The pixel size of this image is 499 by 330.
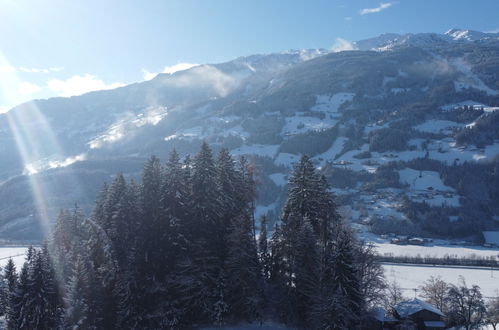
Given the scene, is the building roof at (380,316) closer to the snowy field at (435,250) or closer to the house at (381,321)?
the house at (381,321)

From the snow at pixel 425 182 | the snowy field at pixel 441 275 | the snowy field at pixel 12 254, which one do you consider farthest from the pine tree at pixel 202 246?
the snow at pixel 425 182

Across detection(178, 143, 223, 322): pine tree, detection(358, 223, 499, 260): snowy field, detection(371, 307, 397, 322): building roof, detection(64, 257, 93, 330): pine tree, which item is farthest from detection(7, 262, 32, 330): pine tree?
detection(358, 223, 499, 260): snowy field

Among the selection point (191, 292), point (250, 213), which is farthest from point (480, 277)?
point (191, 292)

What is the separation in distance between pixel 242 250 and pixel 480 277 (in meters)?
81.9

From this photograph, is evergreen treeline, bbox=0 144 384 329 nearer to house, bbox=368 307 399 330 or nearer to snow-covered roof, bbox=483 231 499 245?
house, bbox=368 307 399 330

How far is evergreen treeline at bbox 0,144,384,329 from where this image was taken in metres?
40.6

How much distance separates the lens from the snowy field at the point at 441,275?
289 ft

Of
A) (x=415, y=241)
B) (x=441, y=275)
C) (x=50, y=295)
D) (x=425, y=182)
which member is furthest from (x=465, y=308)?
(x=425, y=182)

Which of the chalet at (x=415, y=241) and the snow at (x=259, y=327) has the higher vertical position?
the snow at (x=259, y=327)

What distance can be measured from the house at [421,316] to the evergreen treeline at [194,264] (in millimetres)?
7232

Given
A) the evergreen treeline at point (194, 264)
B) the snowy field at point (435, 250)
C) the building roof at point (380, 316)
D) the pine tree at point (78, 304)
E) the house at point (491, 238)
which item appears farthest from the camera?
the house at point (491, 238)

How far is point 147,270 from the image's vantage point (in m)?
42.7

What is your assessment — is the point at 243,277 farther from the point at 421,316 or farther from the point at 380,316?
the point at 421,316

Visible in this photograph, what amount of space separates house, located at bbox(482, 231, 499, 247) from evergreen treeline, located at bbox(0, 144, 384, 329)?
12400cm
